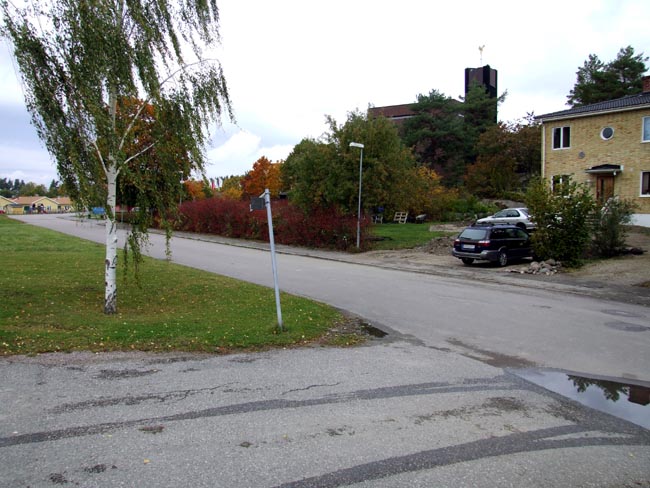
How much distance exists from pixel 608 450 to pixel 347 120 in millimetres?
25463

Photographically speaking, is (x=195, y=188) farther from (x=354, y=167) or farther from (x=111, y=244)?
(x=111, y=244)

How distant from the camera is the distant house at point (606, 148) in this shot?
28.3 metres

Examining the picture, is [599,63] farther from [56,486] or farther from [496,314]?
[56,486]

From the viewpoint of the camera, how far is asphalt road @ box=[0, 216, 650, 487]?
371 centimetres

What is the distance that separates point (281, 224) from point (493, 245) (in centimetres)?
1475

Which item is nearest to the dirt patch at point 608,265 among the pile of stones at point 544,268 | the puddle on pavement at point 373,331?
the pile of stones at point 544,268

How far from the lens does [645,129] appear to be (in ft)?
92.8

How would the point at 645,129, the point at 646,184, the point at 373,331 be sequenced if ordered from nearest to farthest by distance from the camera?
the point at 373,331 < the point at 645,129 < the point at 646,184

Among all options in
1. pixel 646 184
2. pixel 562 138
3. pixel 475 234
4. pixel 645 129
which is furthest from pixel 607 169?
pixel 475 234

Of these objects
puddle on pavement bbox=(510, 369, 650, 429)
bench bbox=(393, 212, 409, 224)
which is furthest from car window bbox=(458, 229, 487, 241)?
bench bbox=(393, 212, 409, 224)

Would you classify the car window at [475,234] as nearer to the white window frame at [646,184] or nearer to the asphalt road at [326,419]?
the asphalt road at [326,419]

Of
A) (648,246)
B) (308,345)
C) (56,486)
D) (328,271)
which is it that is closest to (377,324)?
(308,345)

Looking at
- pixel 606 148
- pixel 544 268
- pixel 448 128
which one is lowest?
pixel 544 268

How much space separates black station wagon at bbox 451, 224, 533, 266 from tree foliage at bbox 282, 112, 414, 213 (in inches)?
297
